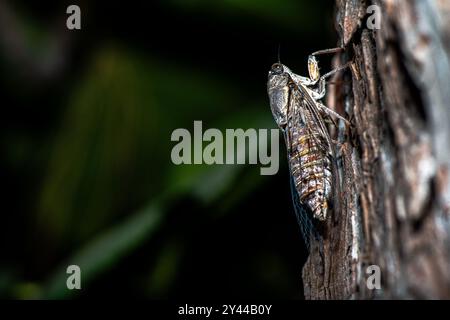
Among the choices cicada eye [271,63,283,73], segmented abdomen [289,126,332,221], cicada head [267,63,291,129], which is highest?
cicada eye [271,63,283,73]

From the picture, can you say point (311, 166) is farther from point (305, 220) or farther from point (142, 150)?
point (142, 150)

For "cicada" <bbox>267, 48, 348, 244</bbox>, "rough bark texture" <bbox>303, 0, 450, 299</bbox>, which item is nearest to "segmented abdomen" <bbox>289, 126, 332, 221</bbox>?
"cicada" <bbox>267, 48, 348, 244</bbox>

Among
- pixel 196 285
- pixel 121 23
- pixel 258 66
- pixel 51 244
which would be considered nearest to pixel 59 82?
pixel 121 23

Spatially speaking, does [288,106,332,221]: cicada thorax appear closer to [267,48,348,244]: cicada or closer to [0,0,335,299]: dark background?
[267,48,348,244]: cicada

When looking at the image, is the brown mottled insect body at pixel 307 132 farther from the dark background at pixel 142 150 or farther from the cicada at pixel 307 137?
the dark background at pixel 142 150

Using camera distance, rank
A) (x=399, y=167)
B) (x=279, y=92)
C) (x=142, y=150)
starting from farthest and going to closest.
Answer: (x=142, y=150) → (x=279, y=92) → (x=399, y=167)

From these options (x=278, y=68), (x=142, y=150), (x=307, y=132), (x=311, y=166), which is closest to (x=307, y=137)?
(x=307, y=132)

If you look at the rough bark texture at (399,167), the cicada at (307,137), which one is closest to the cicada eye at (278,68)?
the cicada at (307,137)
